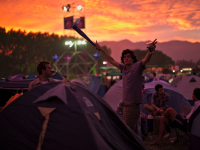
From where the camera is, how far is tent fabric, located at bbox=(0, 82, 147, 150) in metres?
3.04

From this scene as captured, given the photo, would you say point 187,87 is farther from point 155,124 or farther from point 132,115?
point 132,115

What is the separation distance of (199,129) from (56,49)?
2274 inches

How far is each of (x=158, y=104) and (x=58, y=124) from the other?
4.91 meters

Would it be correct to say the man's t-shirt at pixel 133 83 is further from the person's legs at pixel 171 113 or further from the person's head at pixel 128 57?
the person's legs at pixel 171 113

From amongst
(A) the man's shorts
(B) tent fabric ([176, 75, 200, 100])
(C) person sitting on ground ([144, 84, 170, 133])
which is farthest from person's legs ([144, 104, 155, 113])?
(B) tent fabric ([176, 75, 200, 100])

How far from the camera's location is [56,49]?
199 ft

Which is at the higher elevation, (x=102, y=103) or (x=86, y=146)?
(x=102, y=103)

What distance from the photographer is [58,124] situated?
313 centimetres

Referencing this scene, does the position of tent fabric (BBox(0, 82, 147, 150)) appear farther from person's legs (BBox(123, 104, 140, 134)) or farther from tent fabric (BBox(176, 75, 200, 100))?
tent fabric (BBox(176, 75, 200, 100))

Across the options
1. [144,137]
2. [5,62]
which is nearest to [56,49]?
[5,62]

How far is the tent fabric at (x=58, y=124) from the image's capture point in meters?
3.04

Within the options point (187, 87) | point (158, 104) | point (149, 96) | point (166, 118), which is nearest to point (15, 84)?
point (149, 96)

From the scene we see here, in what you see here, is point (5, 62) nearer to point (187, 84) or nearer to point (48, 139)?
point (187, 84)

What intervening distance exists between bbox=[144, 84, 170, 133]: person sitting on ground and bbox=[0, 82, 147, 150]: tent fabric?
402 cm
